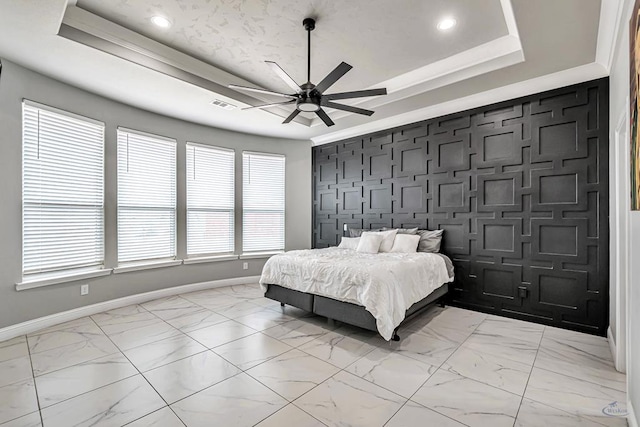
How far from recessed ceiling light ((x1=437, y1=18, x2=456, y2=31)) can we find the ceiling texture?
0.05m

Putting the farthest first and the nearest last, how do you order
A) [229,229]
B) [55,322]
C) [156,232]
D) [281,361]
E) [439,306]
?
[229,229]
[156,232]
[439,306]
[55,322]
[281,361]

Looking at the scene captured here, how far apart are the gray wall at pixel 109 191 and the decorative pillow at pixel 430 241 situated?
2693mm

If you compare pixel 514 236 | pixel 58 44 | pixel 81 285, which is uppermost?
pixel 58 44

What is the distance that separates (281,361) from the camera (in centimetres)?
259

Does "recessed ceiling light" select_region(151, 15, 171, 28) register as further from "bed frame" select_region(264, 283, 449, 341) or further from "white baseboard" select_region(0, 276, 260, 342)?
"white baseboard" select_region(0, 276, 260, 342)

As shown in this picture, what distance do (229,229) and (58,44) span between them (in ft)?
11.4

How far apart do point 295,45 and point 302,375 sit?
3.23 m

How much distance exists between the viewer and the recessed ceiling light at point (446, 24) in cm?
268

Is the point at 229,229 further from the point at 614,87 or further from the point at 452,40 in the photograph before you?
the point at 614,87

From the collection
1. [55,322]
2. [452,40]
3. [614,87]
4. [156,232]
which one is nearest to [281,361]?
[55,322]

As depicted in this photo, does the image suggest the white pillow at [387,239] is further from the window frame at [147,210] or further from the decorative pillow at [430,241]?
the window frame at [147,210]

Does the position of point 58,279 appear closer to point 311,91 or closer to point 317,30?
point 311,91

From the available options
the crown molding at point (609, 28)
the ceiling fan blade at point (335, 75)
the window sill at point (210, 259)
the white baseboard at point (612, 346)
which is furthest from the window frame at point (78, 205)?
the white baseboard at point (612, 346)

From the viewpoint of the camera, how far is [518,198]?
12.0ft
